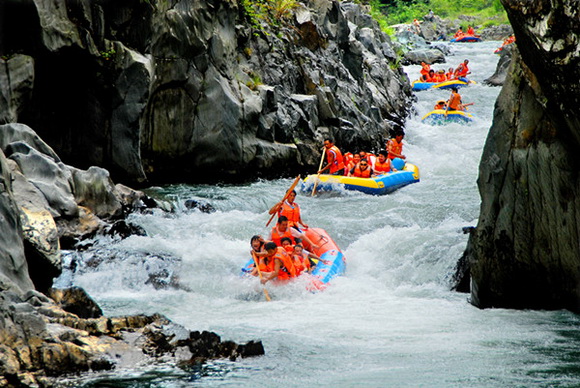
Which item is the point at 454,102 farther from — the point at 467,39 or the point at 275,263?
the point at 467,39

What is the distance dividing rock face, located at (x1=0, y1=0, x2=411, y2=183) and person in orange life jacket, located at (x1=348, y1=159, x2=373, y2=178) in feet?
5.59

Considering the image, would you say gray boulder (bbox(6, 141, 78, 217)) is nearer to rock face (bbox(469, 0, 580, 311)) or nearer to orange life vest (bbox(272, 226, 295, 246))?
orange life vest (bbox(272, 226, 295, 246))

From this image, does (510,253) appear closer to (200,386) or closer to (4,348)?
(200,386)

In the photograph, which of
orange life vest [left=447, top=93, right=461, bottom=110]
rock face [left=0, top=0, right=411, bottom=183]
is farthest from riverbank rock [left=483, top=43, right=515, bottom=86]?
rock face [left=0, top=0, right=411, bottom=183]

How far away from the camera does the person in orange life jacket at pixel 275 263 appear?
9.65 metres

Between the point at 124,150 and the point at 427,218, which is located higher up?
the point at 124,150

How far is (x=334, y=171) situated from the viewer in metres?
16.3

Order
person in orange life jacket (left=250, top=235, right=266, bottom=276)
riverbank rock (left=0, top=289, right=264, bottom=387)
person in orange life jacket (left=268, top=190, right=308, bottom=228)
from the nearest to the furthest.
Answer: riverbank rock (left=0, top=289, right=264, bottom=387), person in orange life jacket (left=250, top=235, right=266, bottom=276), person in orange life jacket (left=268, top=190, right=308, bottom=228)

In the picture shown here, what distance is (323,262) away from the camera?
1067 cm

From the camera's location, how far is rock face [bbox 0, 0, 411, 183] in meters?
12.4

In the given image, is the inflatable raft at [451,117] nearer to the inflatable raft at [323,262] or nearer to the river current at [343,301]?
the river current at [343,301]

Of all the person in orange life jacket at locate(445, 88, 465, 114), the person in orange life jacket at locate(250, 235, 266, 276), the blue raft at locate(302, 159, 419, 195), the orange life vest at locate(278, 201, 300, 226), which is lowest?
the person in orange life jacket at locate(250, 235, 266, 276)

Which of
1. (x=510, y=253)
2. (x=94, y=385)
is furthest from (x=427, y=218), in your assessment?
(x=94, y=385)

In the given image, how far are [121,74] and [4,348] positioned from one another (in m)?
9.08
